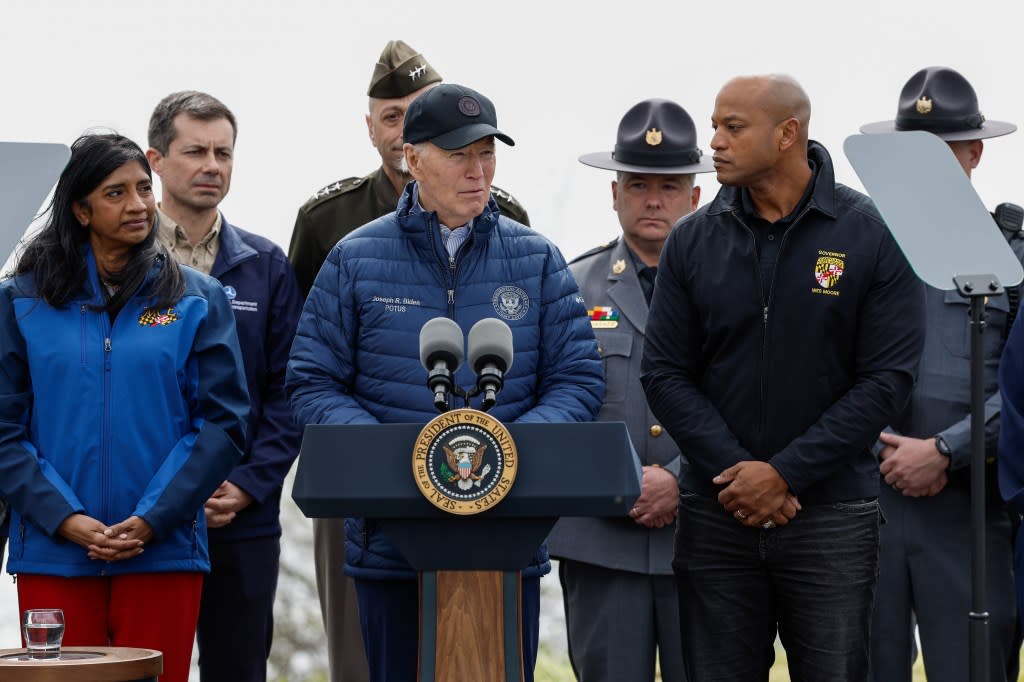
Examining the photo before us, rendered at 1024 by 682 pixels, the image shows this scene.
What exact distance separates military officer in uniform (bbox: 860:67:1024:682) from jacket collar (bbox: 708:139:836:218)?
74 centimetres

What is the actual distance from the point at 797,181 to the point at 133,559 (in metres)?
1.91

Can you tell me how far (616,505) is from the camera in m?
3.00

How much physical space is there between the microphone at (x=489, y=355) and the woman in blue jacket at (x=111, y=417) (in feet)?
3.63

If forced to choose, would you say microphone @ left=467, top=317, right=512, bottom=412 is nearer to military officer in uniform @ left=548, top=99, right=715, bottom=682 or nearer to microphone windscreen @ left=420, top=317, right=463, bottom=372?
microphone windscreen @ left=420, top=317, right=463, bottom=372

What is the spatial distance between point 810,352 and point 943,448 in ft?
2.81

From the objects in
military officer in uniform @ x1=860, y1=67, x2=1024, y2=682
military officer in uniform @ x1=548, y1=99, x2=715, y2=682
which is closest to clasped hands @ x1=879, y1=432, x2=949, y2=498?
military officer in uniform @ x1=860, y1=67, x2=1024, y2=682

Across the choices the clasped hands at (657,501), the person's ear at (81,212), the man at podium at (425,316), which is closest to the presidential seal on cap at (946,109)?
the clasped hands at (657,501)

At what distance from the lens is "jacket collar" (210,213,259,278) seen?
461 cm

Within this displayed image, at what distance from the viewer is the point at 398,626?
3658 millimetres

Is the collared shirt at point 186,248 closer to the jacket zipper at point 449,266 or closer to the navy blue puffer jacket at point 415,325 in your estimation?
the navy blue puffer jacket at point 415,325

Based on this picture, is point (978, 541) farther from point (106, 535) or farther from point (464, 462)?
point (106, 535)

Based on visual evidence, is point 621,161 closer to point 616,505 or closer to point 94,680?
point 616,505

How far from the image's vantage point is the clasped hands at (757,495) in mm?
3697

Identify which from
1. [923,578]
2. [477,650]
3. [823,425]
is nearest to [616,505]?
[477,650]
